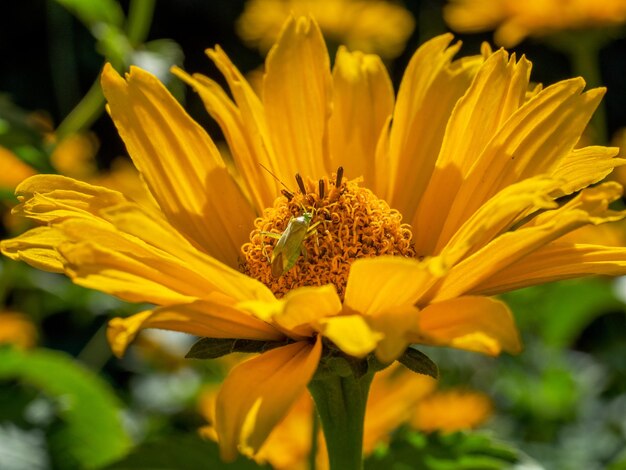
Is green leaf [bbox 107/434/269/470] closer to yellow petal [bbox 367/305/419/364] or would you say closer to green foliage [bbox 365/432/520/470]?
green foliage [bbox 365/432/520/470]

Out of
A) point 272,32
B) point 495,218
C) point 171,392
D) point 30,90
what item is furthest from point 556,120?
point 30,90

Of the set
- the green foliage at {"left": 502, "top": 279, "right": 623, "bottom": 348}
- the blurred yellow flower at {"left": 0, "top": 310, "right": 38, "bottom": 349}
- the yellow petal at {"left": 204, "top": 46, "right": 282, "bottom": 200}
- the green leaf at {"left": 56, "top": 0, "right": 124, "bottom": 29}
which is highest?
the green foliage at {"left": 502, "top": 279, "right": 623, "bottom": 348}

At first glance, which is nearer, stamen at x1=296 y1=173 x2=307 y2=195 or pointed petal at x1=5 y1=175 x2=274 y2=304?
pointed petal at x1=5 y1=175 x2=274 y2=304

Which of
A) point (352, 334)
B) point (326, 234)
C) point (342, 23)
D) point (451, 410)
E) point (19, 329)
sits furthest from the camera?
point (342, 23)

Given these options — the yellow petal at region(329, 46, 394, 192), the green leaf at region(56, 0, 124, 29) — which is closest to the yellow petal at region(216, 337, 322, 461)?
A: the yellow petal at region(329, 46, 394, 192)

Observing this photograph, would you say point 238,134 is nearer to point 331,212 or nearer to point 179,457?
point 331,212

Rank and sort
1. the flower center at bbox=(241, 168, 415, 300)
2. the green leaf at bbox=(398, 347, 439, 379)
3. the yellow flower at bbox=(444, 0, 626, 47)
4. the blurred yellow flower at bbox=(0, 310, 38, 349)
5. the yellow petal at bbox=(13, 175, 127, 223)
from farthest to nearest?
the yellow flower at bbox=(444, 0, 626, 47)
the blurred yellow flower at bbox=(0, 310, 38, 349)
the flower center at bbox=(241, 168, 415, 300)
the yellow petal at bbox=(13, 175, 127, 223)
the green leaf at bbox=(398, 347, 439, 379)

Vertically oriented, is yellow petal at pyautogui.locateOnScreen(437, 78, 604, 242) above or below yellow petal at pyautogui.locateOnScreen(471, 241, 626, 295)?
above

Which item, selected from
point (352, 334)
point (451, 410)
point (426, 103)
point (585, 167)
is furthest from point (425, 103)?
point (451, 410)
